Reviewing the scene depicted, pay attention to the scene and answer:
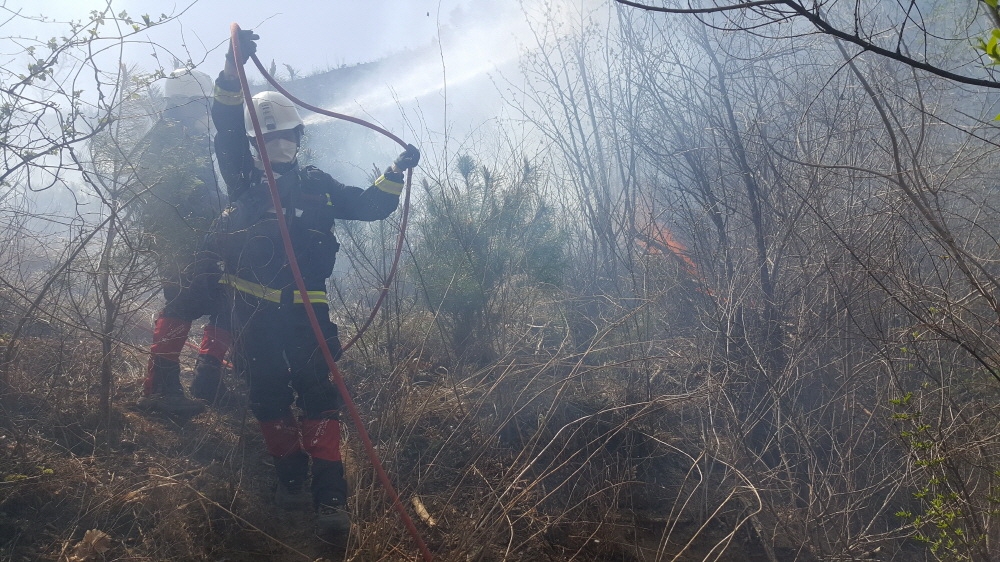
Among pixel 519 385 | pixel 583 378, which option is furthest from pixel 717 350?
pixel 519 385

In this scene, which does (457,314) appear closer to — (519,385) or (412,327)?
(412,327)

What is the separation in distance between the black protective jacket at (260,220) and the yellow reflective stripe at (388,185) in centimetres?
30

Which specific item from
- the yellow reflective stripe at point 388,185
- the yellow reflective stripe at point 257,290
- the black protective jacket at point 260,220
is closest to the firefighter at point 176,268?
the black protective jacket at point 260,220

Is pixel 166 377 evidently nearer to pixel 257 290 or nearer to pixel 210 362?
pixel 210 362

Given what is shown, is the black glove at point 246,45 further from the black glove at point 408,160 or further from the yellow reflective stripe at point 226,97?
the black glove at point 408,160

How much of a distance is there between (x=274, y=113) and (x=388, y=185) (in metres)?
Answer: 0.75

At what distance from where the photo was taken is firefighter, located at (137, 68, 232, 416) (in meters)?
3.61

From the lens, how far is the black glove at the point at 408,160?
13.1 ft

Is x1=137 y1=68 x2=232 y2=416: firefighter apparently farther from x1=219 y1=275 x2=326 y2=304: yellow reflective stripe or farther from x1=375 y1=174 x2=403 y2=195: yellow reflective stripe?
x1=375 y1=174 x2=403 y2=195: yellow reflective stripe

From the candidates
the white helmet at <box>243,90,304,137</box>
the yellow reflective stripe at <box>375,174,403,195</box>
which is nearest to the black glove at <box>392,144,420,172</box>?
the yellow reflective stripe at <box>375,174,403,195</box>

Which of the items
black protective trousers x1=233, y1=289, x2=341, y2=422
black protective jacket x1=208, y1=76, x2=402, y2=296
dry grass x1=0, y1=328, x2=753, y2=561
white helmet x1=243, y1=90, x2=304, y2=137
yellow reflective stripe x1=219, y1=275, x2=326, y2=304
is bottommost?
dry grass x1=0, y1=328, x2=753, y2=561

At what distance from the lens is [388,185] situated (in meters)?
3.94

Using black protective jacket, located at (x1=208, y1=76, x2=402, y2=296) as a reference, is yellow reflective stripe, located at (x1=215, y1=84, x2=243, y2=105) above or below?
above

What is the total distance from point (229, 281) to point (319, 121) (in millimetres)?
7164
